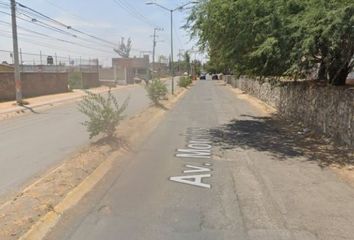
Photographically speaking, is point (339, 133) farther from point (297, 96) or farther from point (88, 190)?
point (88, 190)

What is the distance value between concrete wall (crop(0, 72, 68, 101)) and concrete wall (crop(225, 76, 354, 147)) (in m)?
18.9

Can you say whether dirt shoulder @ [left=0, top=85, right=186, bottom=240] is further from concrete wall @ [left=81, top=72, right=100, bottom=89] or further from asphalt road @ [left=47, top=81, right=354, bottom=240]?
concrete wall @ [left=81, top=72, right=100, bottom=89]

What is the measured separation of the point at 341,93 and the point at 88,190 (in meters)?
7.94

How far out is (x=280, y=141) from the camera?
13.4m

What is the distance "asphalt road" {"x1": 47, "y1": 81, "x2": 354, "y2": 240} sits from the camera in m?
5.48

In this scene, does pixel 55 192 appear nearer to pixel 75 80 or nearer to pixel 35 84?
pixel 35 84

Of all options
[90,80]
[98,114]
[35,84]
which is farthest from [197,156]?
[90,80]

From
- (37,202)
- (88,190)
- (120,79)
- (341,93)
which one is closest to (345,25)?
(341,93)

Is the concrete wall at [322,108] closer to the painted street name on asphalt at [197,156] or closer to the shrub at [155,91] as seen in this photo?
the painted street name on asphalt at [197,156]

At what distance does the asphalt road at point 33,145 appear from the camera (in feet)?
29.3

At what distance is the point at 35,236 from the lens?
5.35 metres

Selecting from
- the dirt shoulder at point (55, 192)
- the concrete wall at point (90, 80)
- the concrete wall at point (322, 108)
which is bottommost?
the concrete wall at point (90, 80)

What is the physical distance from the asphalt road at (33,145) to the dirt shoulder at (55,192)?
0.44m

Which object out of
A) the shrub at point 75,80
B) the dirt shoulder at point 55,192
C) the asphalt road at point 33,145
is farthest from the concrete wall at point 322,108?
the shrub at point 75,80
